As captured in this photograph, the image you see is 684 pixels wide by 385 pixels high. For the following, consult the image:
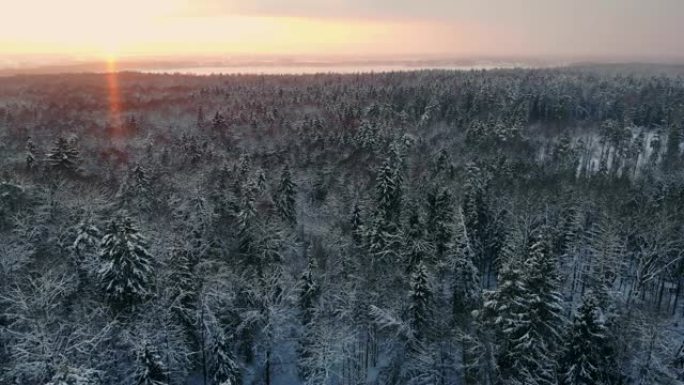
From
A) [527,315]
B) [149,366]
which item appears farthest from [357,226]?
[149,366]

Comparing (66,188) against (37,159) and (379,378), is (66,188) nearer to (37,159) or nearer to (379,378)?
(37,159)

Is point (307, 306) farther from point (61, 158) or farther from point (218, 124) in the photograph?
point (218, 124)

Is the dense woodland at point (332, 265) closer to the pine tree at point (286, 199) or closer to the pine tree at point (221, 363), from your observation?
the pine tree at point (221, 363)

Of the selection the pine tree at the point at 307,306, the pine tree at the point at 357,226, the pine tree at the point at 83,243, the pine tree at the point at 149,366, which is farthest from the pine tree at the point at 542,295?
the pine tree at the point at 83,243

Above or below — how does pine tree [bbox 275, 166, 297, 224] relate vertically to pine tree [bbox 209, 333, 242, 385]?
above

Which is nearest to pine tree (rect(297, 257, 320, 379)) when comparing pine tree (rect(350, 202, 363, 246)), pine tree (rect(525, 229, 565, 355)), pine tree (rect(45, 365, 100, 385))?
pine tree (rect(350, 202, 363, 246))

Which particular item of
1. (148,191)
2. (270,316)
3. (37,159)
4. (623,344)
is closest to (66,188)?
(148,191)

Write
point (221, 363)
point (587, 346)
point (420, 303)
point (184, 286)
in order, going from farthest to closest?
point (420, 303)
point (184, 286)
point (221, 363)
point (587, 346)

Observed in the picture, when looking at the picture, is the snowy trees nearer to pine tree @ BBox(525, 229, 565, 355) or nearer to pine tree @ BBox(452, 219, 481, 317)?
pine tree @ BBox(525, 229, 565, 355)
